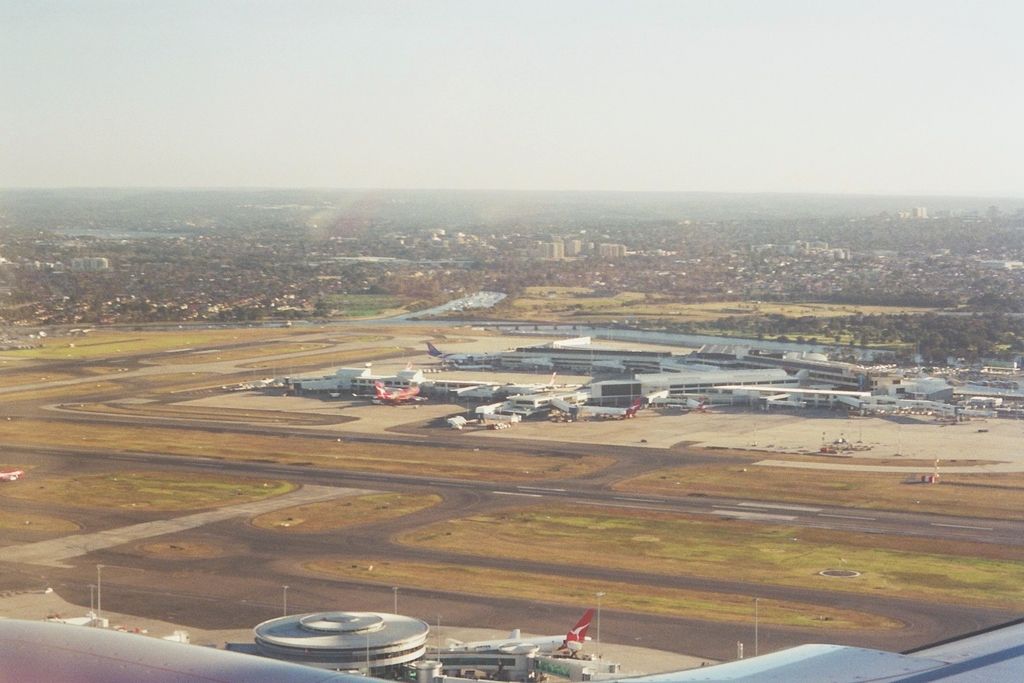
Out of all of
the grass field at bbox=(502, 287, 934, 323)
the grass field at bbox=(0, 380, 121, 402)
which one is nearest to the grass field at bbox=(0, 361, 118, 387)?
the grass field at bbox=(0, 380, 121, 402)

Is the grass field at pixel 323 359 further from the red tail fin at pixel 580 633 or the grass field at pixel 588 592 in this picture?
the red tail fin at pixel 580 633

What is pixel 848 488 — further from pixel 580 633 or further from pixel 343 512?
pixel 580 633

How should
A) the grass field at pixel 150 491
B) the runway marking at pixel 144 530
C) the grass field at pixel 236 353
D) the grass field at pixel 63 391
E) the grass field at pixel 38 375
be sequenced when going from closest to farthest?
the runway marking at pixel 144 530 < the grass field at pixel 150 491 < the grass field at pixel 63 391 < the grass field at pixel 38 375 < the grass field at pixel 236 353

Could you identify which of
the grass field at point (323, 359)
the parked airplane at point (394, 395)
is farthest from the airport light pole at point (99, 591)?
the grass field at point (323, 359)

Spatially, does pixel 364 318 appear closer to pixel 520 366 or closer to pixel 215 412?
pixel 520 366

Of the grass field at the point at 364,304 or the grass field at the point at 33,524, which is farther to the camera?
the grass field at the point at 364,304

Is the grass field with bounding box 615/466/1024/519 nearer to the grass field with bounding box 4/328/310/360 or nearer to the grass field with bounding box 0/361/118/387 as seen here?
the grass field with bounding box 0/361/118/387

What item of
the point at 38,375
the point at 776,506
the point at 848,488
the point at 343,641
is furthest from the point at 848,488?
the point at 38,375
